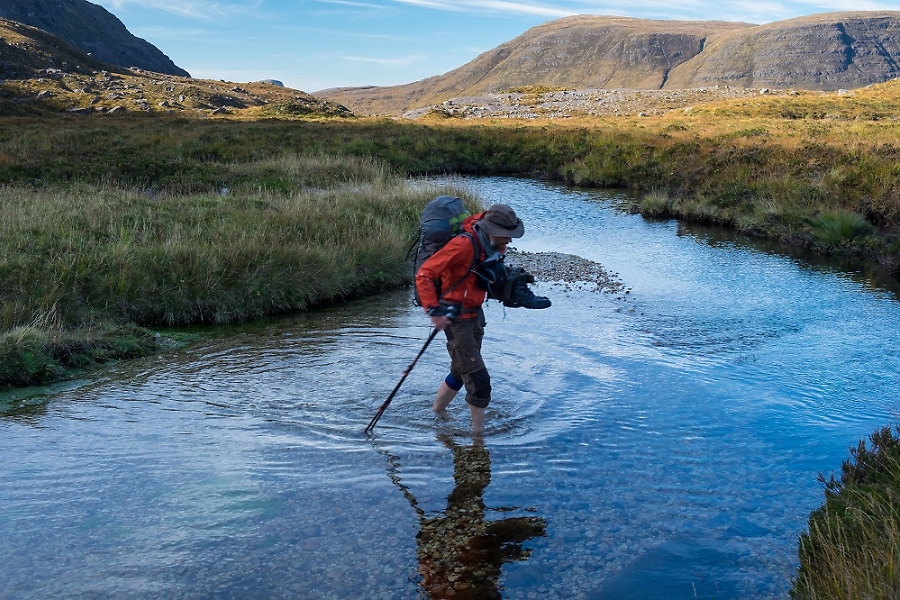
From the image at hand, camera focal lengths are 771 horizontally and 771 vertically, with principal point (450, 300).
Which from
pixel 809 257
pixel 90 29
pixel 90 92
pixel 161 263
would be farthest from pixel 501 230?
pixel 90 29

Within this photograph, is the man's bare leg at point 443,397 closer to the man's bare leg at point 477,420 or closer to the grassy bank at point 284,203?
the man's bare leg at point 477,420

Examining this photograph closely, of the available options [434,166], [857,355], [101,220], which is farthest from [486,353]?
Answer: [434,166]

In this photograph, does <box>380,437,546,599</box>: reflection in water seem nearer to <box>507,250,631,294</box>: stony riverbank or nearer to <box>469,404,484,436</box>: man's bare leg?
<box>469,404,484,436</box>: man's bare leg

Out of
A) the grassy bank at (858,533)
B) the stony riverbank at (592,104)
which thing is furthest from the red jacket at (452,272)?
the stony riverbank at (592,104)

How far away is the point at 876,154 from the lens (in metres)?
23.9

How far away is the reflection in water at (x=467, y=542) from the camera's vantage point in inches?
212

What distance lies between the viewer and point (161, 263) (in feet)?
41.5

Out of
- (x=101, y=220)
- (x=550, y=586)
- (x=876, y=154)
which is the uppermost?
(x=876, y=154)

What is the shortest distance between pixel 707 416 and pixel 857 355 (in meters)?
3.57

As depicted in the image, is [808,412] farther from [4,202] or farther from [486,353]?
[4,202]

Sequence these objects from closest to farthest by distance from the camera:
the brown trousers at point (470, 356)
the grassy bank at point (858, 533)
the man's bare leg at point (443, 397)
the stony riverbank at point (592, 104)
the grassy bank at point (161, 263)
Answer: the grassy bank at point (858, 533) < the brown trousers at point (470, 356) < the man's bare leg at point (443, 397) < the grassy bank at point (161, 263) < the stony riverbank at point (592, 104)

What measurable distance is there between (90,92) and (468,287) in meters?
77.0

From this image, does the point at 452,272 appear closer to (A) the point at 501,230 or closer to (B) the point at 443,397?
(A) the point at 501,230

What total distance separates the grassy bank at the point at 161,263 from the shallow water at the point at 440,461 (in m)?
0.76
